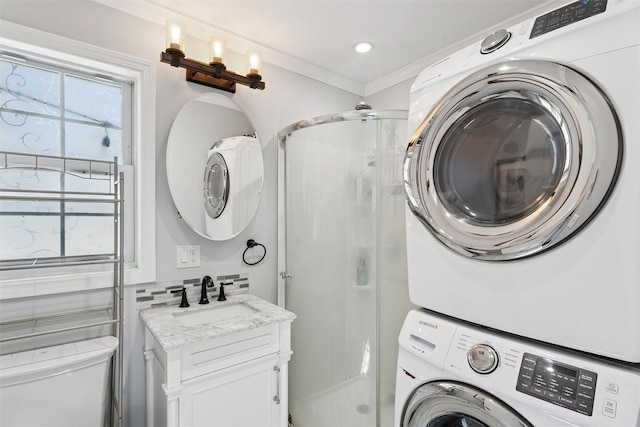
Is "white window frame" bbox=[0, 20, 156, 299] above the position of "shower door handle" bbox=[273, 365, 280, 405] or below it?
above

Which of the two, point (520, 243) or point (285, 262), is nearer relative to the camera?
point (520, 243)

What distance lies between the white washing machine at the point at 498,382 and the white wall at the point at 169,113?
121cm

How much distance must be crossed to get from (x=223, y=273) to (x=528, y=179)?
1634mm

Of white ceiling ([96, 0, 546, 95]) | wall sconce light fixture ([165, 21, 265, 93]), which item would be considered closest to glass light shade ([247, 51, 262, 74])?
wall sconce light fixture ([165, 21, 265, 93])

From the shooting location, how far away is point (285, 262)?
7.30ft

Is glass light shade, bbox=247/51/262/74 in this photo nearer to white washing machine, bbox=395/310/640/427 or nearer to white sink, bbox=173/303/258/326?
white sink, bbox=173/303/258/326

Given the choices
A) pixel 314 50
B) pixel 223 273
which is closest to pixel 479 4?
pixel 314 50

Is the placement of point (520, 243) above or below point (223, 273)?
above

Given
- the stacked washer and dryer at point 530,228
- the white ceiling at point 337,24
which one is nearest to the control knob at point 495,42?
the stacked washer and dryer at point 530,228

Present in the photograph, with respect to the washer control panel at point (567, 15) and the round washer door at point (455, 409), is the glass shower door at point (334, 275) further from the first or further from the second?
the washer control panel at point (567, 15)

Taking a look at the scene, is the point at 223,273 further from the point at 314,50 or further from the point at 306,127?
the point at 314,50

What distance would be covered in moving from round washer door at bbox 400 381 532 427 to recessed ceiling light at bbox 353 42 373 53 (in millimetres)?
1937

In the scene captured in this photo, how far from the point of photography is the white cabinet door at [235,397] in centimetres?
136

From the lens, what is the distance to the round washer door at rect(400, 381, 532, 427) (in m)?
0.87
